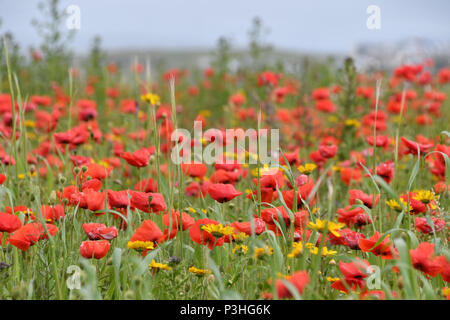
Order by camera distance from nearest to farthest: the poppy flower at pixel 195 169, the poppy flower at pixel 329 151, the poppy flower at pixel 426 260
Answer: the poppy flower at pixel 426 260 → the poppy flower at pixel 195 169 → the poppy flower at pixel 329 151

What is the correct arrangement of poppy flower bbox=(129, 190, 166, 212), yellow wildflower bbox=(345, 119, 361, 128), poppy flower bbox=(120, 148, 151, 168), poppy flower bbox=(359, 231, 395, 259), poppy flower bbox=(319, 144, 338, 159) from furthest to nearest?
yellow wildflower bbox=(345, 119, 361, 128)
poppy flower bbox=(319, 144, 338, 159)
poppy flower bbox=(120, 148, 151, 168)
poppy flower bbox=(129, 190, 166, 212)
poppy flower bbox=(359, 231, 395, 259)

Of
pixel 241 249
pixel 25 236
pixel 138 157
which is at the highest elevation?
pixel 138 157

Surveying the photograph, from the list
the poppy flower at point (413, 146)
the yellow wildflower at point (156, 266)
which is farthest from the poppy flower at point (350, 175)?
the yellow wildflower at point (156, 266)

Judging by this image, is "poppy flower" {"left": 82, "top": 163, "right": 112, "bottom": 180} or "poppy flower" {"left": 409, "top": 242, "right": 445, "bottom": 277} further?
"poppy flower" {"left": 82, "top": 163, "right": 112, "bottom": 180}

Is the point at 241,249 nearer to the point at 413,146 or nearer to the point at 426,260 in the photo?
the point at 426,260

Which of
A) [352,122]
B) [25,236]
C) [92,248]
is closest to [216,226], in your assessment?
[92,248]

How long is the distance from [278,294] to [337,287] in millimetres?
240

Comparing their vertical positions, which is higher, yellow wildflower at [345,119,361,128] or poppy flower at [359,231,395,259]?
yellow wildflower at [345,119,361,128]

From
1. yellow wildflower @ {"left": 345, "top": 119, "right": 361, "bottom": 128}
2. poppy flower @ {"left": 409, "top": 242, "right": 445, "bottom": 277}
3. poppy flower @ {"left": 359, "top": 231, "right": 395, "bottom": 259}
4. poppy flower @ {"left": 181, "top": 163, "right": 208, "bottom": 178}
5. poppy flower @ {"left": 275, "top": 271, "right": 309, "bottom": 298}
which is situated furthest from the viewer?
yellow wildflower @ {"left": 345, "top": 119, "right": 361, "bottom": 128}

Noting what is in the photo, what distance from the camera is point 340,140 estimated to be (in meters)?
3.05

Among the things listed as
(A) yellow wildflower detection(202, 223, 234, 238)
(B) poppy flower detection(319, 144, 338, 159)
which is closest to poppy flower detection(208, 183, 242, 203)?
(A) yellow wildflower detection(202, 223, 234, 238)

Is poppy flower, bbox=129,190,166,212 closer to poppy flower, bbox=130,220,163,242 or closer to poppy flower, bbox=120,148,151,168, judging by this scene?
poppy flower, bbox=130,220,163,242

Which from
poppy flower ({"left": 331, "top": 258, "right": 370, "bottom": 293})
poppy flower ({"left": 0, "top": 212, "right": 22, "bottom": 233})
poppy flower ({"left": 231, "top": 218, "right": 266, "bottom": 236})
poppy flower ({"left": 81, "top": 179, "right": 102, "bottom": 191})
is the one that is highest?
poppy flower ({"left": 81, "top": 179, "right": 102, "bottom": 191})

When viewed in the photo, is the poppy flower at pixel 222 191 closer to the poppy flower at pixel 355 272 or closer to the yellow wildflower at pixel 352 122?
the poppy flower at pixel 355 272
